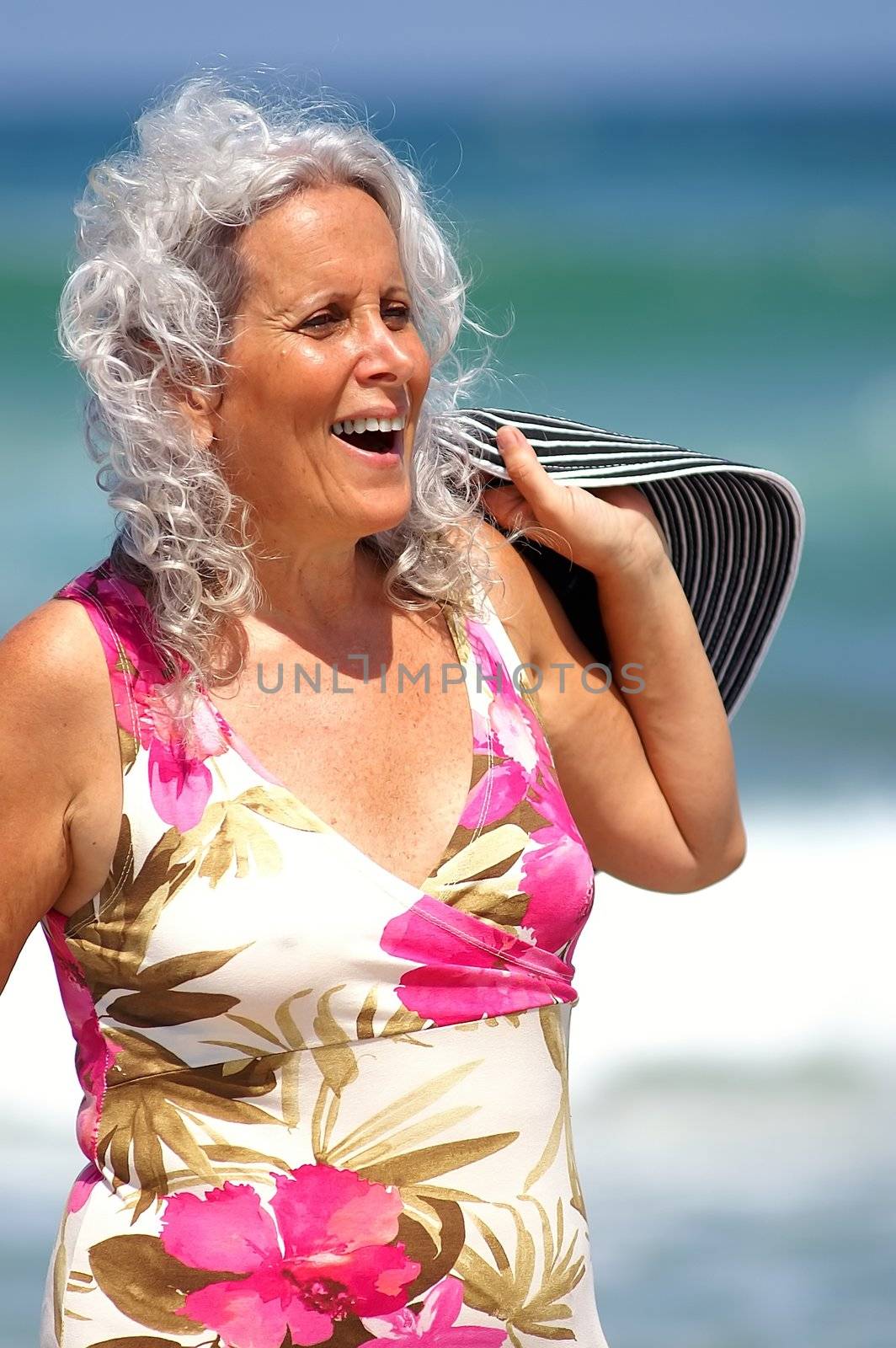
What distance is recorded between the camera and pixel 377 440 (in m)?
1.64

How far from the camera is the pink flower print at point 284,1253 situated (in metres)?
1.51

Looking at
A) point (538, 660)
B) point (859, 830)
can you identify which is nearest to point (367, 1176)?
point (538, 660)

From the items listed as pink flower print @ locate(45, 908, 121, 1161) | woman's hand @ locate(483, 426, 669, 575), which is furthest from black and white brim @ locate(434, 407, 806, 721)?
pink flower print @ locate(45, 908, 121, 1161)

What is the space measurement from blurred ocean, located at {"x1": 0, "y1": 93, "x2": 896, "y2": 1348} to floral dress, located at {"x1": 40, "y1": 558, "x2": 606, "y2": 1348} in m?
0.57

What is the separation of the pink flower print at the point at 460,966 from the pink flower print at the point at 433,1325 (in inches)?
9.6

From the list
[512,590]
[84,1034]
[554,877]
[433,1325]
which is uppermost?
[512,590]

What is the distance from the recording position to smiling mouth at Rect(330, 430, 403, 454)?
1618 mm

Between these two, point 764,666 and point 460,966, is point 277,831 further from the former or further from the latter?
point 764,666

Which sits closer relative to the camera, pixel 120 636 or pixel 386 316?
pixel 120 636

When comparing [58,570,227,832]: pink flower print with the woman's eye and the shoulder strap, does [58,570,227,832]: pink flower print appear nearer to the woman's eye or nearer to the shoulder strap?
the shoulder strap

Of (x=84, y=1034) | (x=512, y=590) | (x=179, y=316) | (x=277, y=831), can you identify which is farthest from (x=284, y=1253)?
(x=179, y=316)

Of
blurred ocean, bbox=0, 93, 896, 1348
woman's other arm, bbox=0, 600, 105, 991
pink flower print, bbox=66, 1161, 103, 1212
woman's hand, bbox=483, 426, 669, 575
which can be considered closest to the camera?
woman's other arm, bbox=0, 600, 105, 991

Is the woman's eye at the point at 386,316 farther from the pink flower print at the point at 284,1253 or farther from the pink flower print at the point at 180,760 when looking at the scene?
the pink flower print at the point at 284,1253

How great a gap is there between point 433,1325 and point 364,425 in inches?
32.6
